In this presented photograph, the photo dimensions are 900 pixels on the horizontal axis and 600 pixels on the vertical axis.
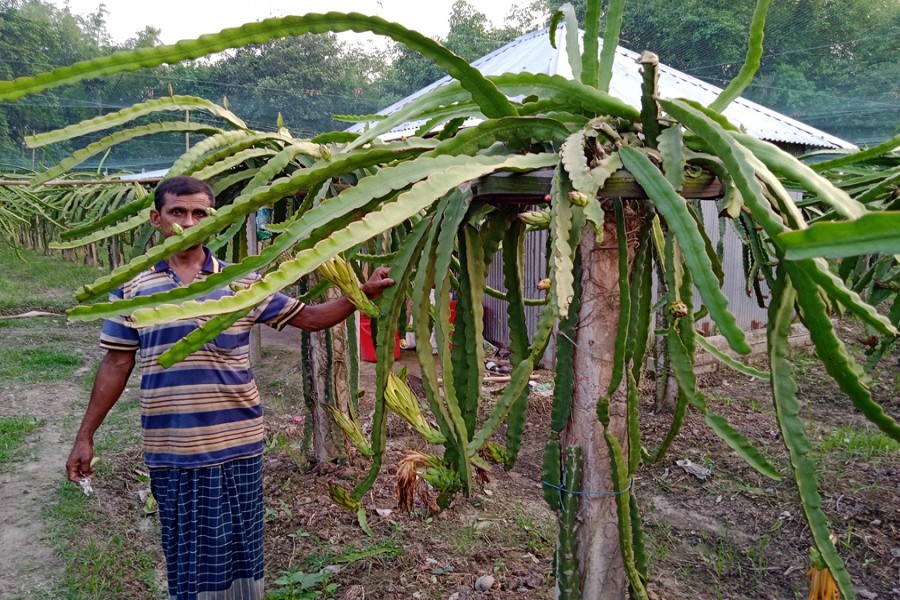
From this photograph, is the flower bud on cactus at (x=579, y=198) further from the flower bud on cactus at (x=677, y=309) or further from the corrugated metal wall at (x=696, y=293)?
the corrugated metal wall at (x=696, y=293)

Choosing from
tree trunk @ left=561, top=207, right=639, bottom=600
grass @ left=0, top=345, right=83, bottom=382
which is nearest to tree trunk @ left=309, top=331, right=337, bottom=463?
tree trunk @ left=561, top=207, right=639, bottom=600

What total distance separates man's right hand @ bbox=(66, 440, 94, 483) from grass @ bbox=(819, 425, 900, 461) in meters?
4.09

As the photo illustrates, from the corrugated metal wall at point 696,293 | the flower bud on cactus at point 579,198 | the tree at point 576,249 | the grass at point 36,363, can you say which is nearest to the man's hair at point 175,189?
the tree at point 576,249

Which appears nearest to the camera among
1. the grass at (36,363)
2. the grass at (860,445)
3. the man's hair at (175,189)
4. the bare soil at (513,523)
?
the man's hair at (175,189)

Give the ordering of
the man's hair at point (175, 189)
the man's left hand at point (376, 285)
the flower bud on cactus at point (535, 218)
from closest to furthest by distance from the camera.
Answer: the flower bud on cactus at point (535, 218) → the man's left hand at point (376, 285) → the man's hair at point (175, 189)

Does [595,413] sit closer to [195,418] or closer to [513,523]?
[195,418]

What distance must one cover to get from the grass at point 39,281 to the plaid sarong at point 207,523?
674 cm

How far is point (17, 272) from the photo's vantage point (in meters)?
12.4

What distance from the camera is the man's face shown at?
1876 mm

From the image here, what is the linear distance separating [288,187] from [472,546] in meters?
2.39

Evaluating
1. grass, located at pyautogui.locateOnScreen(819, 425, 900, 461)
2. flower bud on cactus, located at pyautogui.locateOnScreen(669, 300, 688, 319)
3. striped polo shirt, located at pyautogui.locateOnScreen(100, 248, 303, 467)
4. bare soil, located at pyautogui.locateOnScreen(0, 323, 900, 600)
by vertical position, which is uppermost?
flower bud on cactus, located at pyautogui.locateOnScreen(669, 300, 688, 319)

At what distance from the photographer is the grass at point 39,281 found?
9.13 metres

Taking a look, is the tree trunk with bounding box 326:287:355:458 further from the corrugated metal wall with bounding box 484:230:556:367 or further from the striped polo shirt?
the corrugated metal wall with bounding box 484:230:556:367

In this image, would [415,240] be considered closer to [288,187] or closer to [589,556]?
[288,187]
